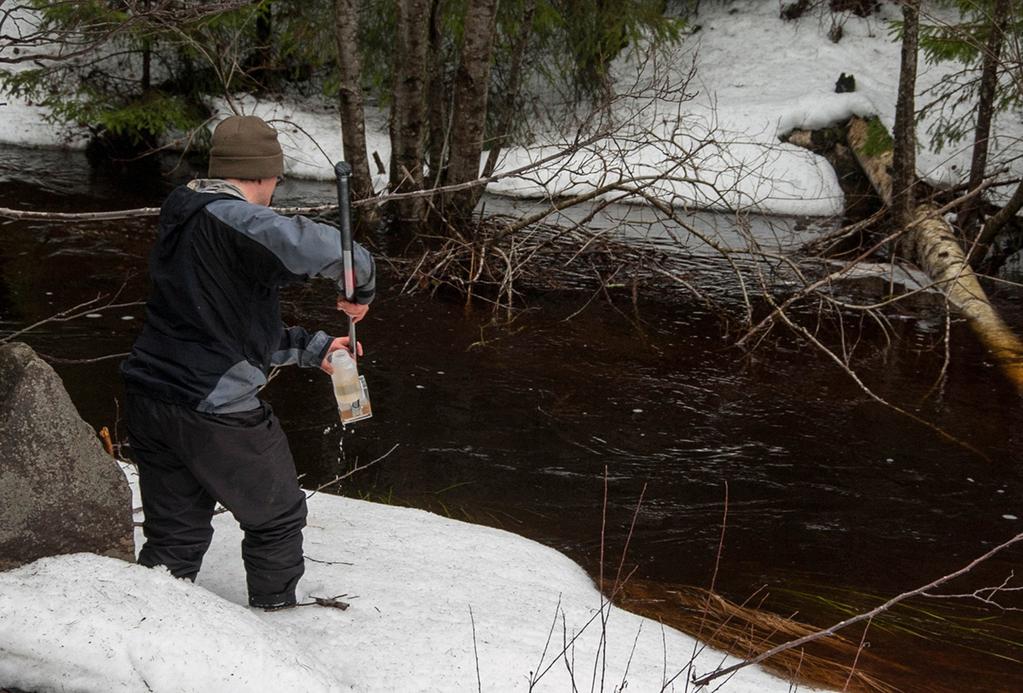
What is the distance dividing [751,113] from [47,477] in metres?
14.0

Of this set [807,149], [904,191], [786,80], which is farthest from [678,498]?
[786,80]

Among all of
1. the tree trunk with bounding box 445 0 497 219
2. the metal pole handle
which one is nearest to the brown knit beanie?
the metal pole handle

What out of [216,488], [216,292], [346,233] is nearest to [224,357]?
[216,292]

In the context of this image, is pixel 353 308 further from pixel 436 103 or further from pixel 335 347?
pixel 436 103

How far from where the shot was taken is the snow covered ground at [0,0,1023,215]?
1421cm

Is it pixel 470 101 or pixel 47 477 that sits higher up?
pixel 470 101

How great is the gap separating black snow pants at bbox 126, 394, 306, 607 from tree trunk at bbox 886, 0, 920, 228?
8.83m

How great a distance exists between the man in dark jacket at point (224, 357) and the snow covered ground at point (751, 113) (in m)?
9.61

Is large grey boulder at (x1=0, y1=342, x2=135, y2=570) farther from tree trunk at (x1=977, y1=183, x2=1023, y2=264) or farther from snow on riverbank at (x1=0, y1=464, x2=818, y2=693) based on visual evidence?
tree trunk at (x1=977, y1=183, x2=1023, y2=264)

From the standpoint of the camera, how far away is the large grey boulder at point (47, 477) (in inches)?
119

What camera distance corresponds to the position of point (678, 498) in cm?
596

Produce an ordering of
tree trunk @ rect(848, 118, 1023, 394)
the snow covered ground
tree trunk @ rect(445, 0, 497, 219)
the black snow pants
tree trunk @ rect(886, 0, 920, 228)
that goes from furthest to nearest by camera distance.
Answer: the snow covered ground, tree trunk @ rect(886, 0, 920, 228), tree trunk @ rect(445, 0, 497, 219), tree trunk @ rect(848, 118, 1023, 394), the black snow pants

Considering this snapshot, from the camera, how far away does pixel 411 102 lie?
11.7 meters

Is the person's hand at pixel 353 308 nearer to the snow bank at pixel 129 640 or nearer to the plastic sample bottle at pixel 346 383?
the plastic sample bottle at pixel 346 383
